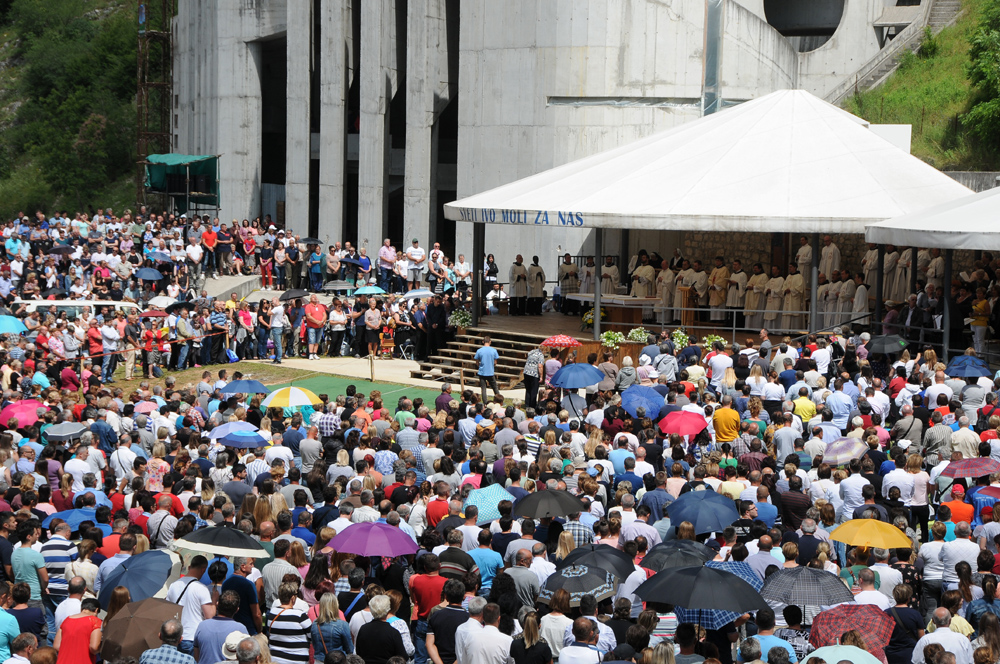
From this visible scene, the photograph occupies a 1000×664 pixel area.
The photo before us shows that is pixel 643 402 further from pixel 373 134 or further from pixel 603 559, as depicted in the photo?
pixel 373 134

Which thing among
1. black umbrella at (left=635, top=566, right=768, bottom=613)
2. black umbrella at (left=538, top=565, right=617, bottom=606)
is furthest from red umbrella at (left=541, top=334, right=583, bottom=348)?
black umbrella at (left=635, top=566, right=768, bottom=613)

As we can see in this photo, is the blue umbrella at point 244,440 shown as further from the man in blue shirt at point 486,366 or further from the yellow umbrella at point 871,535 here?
the man in blue shirt at point 486,366

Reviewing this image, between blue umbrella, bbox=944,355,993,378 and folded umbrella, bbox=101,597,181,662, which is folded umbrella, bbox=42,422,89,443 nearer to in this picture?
folded umbrella, bbox=101,597,181,662

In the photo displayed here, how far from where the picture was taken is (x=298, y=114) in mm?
40906

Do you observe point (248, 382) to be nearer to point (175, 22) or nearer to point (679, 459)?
point (679, 459)

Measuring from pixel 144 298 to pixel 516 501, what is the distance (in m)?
22.2

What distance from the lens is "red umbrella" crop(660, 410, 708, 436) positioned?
16.0 meters

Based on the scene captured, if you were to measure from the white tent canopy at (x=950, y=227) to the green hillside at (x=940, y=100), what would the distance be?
933cm

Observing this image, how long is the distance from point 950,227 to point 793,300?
5.42 m

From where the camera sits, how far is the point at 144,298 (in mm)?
32906

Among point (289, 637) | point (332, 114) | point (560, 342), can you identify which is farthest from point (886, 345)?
point (332, 114)

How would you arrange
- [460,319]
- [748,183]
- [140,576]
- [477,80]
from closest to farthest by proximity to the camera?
1. [140,576]
2. [748,183]
3. [460,319]
4. [477,80]

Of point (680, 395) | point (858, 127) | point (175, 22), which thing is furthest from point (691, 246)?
point (175, 22)

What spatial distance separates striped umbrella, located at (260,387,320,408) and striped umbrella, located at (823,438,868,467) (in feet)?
26.3
